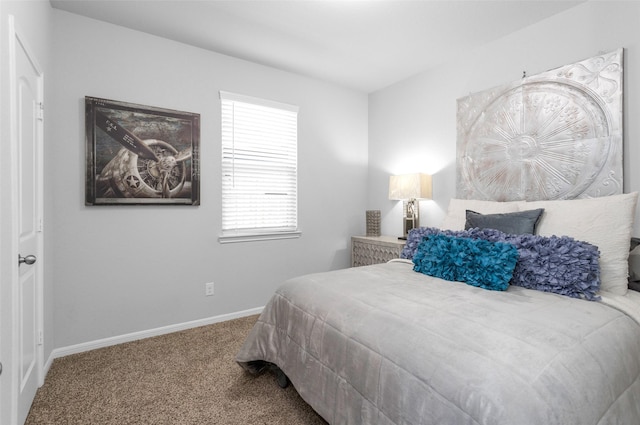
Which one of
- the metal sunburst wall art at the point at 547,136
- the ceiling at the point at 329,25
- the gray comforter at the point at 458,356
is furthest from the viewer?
the ceiling at the point at 329,25

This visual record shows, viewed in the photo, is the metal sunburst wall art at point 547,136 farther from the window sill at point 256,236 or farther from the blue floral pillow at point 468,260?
the window sill at point 256,236

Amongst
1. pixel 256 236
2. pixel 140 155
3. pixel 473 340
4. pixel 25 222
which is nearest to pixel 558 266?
pixel 473 340

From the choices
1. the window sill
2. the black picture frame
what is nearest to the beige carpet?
the window sill

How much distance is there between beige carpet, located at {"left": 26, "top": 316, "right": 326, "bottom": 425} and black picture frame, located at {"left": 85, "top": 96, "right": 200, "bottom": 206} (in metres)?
1.20

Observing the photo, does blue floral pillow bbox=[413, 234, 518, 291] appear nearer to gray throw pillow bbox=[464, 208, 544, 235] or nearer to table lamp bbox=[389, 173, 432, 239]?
gray throw pillow bbox=[464, 208, 544, 235]

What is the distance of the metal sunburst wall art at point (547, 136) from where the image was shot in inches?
87.4

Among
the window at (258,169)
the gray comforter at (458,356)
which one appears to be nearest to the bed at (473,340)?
the gray comforter at (458,356)

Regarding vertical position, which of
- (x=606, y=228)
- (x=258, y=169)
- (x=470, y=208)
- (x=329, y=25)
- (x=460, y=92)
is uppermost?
(x=329, y=25)

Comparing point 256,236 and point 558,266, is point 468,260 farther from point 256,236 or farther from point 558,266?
point 256,236

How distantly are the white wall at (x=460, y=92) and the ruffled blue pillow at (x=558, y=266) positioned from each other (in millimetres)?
869

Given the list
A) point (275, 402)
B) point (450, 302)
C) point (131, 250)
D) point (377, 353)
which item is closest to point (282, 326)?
point (275, 402)

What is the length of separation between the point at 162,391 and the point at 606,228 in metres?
2.74

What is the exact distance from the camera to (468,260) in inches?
73.2

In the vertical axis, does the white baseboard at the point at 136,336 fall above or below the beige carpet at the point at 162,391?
above
